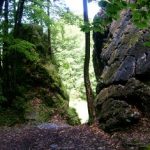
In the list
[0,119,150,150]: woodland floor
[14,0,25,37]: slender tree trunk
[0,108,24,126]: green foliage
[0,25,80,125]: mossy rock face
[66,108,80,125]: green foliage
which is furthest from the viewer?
[66,108,80,125]: green foliage

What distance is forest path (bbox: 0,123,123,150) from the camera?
8891 mm

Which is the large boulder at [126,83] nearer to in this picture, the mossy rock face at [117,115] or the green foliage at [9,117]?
the mossy rock face at [117,115]

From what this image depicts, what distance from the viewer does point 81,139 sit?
9.67 m

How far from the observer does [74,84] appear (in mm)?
26750

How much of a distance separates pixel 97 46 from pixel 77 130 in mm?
7834

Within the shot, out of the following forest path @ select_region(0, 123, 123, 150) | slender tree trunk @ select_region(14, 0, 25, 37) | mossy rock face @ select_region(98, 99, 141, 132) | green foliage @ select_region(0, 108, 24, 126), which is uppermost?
slender tree trunk @ select_region(14, 0, 25, 37)

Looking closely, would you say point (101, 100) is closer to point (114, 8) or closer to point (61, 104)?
point (61, 104)

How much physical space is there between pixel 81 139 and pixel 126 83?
7.41ft

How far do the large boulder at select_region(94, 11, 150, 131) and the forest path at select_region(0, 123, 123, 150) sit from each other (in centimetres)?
57

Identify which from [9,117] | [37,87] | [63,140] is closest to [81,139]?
[63,140]

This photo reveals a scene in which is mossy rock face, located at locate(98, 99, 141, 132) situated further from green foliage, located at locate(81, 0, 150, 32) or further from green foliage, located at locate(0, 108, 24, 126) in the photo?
green foliage, located at locate(81, 0, 150, 32)

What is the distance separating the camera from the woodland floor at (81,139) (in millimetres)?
8430

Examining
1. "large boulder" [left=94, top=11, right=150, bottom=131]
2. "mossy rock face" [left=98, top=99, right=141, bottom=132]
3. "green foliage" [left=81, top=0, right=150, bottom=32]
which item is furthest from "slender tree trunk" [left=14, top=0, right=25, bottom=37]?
"green foliage" [left=81, top=0, right=150, bottom=32]

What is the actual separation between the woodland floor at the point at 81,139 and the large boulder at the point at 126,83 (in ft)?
1.30
